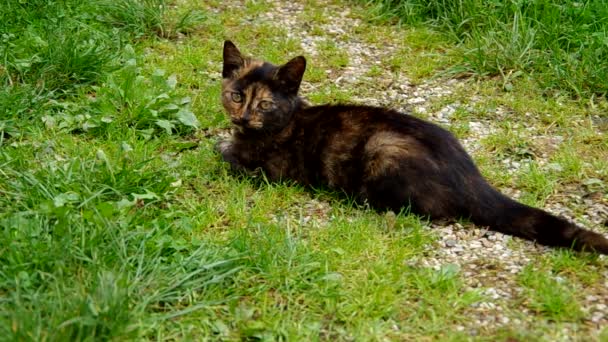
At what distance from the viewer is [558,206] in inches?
182

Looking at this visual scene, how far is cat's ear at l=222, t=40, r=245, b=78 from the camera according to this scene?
4963mm

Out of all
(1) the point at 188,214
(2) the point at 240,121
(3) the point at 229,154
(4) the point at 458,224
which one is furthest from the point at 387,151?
(1) the point at 188,214

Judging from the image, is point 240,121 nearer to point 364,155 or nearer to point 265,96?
point 265,96

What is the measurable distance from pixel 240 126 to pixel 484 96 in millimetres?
2208

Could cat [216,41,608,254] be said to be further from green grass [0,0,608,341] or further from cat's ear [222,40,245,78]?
green grass [0,0,608,341]

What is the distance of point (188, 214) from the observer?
4.34 meters

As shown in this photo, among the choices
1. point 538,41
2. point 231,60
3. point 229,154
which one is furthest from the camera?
point 538,41

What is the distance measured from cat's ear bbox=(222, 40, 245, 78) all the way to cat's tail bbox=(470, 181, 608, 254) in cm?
→ 181

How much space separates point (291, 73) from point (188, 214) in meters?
1.17

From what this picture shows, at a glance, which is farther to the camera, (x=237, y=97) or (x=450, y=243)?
(x=237, y=97)

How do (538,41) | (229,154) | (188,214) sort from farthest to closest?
1. (538,41)
2. (229,154)
3. (188,214)

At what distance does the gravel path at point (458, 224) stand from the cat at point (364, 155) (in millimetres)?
129

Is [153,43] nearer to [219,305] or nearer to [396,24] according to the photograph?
[396,24]

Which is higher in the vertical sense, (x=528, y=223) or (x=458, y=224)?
(x=528, y=223)
